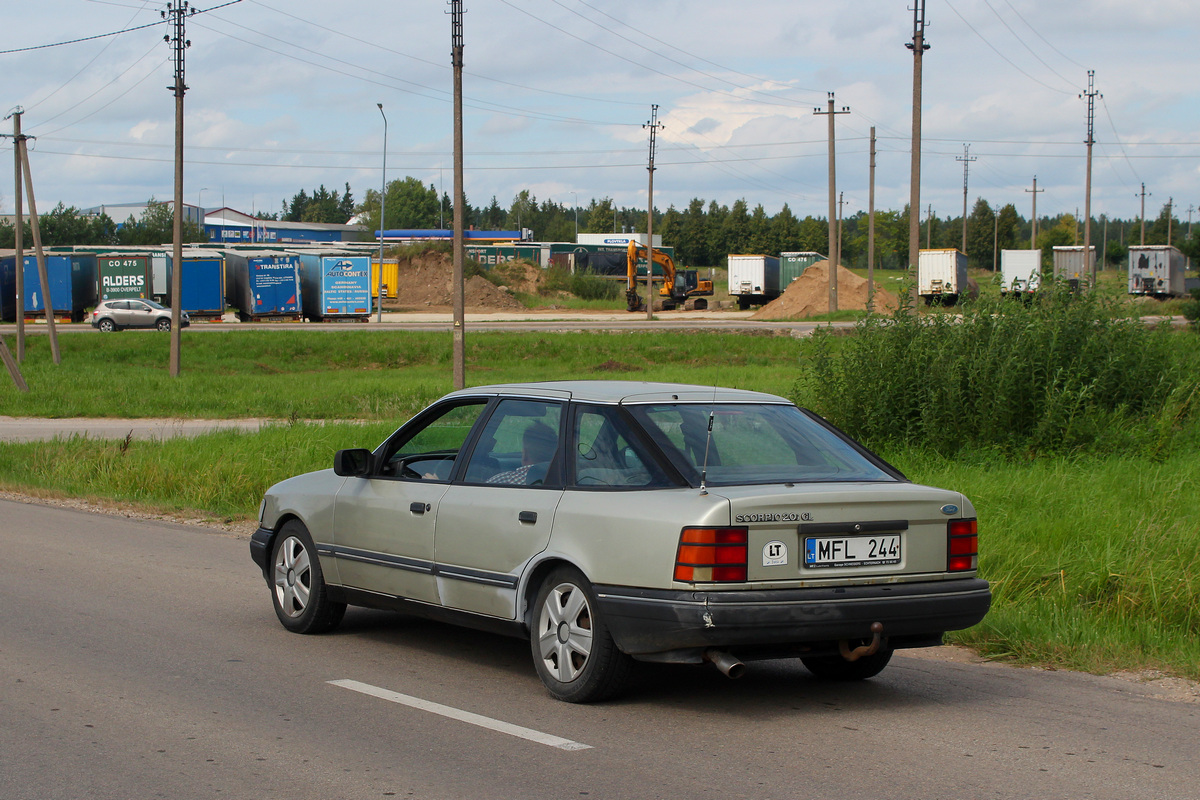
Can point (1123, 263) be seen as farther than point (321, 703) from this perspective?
Yes

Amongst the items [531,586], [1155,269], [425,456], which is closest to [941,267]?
[1155,269]

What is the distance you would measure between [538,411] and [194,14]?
30792 millimetres

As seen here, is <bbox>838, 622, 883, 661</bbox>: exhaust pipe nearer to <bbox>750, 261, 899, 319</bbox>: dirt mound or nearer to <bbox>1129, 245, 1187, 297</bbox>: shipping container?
<bbox>750, 261, 899, 319</bbox>: dirt mound

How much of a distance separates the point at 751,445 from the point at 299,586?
3090mm

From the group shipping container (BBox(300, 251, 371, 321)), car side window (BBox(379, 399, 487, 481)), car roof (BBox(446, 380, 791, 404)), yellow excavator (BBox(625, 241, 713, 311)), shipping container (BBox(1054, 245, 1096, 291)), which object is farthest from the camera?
yellow excavator (BBox(625, 241, 713, 311))

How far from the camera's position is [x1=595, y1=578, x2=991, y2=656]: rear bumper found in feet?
16.7

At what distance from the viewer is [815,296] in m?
64.6

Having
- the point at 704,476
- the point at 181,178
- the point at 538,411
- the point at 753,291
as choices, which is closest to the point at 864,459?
the point at 704,476

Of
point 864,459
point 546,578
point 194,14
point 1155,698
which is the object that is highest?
point 194,14

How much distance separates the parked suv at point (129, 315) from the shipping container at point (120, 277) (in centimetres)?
372

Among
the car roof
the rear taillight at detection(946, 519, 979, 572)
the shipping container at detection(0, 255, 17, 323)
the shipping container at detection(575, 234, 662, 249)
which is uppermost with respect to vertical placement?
the shipping container at detection(575, 234, 662, 249)

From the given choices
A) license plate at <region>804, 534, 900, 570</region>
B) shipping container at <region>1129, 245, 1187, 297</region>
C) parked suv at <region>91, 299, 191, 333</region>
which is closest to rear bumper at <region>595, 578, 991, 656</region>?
license plate at <region>804, 534, 900, 570</region>

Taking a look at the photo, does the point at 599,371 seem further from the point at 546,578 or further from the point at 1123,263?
the point at 1123,263

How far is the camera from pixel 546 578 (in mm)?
5773
